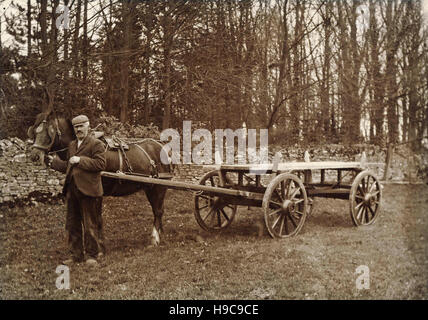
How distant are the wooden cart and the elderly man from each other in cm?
29

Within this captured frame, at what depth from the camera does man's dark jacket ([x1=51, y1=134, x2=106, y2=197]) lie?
14.5 ft

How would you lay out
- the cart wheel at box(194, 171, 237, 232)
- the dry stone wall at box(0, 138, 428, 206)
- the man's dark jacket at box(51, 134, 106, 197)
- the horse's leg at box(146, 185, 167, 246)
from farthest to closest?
1. the cart wheel at box(194, 171, 237, 232)
2. the horse's leg at box(146, 185, 167, 246)
3. the dry stone wall at box(0, 138, 428, 206)
4. the man's dark jacket at box(51, 134, 106, 197)

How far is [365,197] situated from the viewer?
23.6 ft

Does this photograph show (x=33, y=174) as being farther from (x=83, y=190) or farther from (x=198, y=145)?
(x=198, y=145)

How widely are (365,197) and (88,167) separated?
5.37m

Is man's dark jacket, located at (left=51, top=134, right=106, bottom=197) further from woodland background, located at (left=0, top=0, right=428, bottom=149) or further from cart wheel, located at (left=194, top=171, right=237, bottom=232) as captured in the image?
cart wheel, located at (left=194, top=171, right=237, bottom=232)

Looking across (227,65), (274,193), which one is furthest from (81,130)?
(274,193)

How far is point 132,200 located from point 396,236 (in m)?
4.60

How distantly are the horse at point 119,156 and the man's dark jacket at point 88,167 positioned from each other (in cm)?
22

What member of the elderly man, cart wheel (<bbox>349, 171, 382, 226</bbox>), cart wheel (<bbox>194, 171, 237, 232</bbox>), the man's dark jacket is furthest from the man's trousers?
cart wheel (<bbox>349, 171, 382, 226</bbox>)

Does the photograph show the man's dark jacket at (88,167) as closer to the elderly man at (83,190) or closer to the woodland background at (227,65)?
the elderly man at (83,190)

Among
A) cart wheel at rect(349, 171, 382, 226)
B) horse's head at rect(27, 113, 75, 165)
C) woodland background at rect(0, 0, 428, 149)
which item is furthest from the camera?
cart wheel at rect(349, 171, 382, 226)

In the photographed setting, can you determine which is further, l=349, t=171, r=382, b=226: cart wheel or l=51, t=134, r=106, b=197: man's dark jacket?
l=349, t=171, r=382, b=226: cart wheel

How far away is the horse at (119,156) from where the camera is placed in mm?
4555
